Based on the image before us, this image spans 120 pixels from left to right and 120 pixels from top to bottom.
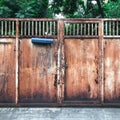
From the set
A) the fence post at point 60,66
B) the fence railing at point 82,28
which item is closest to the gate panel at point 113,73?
the fence railing at point 82,28

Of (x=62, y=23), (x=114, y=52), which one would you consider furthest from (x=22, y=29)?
(x=114, y=52)

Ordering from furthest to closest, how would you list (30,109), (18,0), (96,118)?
(18,0) < (30,109) < (96,118)

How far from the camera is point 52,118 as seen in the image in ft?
29.0

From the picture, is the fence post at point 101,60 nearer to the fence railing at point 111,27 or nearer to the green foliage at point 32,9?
the fence railing at point 111,27

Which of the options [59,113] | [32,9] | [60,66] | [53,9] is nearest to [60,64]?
[60,66]

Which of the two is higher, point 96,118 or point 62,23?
point 62,23

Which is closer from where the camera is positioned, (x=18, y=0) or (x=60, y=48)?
(x=60, y=48)

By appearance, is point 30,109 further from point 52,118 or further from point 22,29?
point 22,29

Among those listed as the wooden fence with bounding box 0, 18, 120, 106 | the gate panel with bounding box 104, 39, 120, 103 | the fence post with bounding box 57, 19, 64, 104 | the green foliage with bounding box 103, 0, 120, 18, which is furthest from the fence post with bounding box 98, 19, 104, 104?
the green foliage with bounding box 103, 0, 120, 18

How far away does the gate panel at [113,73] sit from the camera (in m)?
9.93

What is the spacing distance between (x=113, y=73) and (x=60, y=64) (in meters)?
1.47

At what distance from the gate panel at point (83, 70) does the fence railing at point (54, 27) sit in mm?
255

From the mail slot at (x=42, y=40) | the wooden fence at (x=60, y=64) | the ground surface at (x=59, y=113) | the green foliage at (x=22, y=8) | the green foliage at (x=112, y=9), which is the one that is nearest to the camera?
the ground surface at (x=59, y=113)

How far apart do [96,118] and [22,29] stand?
319 centimetres
